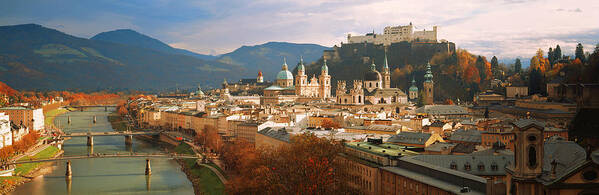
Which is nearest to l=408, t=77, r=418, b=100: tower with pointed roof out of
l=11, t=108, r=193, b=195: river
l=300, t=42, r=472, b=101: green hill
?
l=300, t=42, r=472, b=101: green hill

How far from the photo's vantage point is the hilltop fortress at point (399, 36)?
10862 centimetres

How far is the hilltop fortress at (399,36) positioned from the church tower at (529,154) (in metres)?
92.4

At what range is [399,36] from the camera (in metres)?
112

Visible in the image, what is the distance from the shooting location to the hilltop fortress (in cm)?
10862

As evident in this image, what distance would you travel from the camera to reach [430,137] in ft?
117

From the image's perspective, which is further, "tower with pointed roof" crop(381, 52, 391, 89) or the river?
"tower with pointed roof" crop(381, 52, 391, 89)

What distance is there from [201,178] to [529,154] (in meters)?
29.0

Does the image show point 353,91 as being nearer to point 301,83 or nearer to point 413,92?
point 413,92

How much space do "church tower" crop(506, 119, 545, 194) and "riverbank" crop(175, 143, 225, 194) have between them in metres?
22.5

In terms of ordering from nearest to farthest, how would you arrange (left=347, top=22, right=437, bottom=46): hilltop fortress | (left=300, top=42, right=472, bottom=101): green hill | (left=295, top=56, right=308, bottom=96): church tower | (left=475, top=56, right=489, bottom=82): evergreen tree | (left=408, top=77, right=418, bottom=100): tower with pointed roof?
(left=475, top=56, right=489, bottom=82): evergreen tree, (left=300, top=42, right=472, bottom=101): green hill, (left=408, top=77, right=418, bottom=100): tower with pointed roof, (left=295, top=56, right=308, bottom=96): church tower, (left=347, top=22, right=437, bottom=46): hilltop fortress

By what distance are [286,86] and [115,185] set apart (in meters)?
76.5

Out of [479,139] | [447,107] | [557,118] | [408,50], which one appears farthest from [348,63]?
[479,139]

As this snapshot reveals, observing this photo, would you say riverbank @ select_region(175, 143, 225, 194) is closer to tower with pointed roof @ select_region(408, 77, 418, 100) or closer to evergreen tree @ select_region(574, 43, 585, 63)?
evergreen tree @ select_region(574, 43, 585, 63)

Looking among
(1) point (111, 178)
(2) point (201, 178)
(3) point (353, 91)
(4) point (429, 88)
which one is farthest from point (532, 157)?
(4) point (429, 88)
